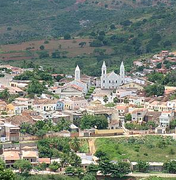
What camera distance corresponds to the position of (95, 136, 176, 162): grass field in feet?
172

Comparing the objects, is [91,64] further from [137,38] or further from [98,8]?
[98,8]

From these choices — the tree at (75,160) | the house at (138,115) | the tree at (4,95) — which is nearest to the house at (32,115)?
the tree at (4,95)

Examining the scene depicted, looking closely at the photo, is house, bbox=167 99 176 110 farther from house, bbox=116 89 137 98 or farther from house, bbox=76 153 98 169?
house, bbox=76 153 98 169

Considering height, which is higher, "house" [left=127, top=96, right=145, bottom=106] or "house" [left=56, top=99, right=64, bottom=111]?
"house" [left=127, top=96, right=145, bottom=106]

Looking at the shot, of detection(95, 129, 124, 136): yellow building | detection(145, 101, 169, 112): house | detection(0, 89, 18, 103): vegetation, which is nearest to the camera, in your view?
detection(95, 129, 124, 136): yellow building

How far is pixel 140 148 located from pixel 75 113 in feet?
22.4

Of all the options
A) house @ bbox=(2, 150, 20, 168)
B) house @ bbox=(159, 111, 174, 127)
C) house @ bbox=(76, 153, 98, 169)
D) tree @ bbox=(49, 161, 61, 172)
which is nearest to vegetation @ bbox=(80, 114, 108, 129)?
house @ bbox=(159, 111, 174, 127)

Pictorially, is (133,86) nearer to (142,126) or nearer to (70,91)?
(70,91)

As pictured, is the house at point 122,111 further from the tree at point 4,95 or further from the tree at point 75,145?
the tree at point 4,95

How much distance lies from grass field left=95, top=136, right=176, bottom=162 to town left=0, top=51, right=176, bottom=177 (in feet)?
1.99

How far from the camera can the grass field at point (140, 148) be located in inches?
2063

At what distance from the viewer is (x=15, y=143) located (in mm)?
53844

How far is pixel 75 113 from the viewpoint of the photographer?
5906 cm

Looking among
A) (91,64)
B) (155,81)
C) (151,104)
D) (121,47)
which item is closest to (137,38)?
(121,47)
